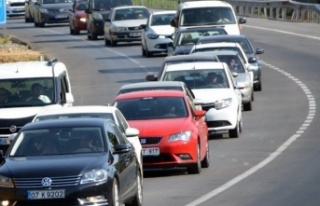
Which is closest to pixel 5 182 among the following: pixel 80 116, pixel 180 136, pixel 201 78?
pixel 80 116

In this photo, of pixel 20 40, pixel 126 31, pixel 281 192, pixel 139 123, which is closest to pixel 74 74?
pixel 126 31

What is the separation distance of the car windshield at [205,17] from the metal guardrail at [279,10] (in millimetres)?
20847

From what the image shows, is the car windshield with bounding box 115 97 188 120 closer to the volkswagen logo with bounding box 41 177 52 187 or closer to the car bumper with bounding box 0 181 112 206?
the car bumper with bounding box 0 181 112 206

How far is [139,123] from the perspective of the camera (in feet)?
72.4

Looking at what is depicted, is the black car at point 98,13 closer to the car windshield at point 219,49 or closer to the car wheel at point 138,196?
the car windshield at point 219,49

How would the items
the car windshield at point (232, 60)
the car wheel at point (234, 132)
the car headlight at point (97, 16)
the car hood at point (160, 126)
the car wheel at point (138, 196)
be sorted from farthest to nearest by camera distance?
the car headlight at point (97, 16)
the car windshield at point (232, 60)
the car wheel at point (234, 132)
the car hood at point (160, 126)
the car wheel at point (138, 196)

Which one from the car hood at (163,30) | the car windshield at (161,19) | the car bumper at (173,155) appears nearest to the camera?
the car bumper at (173,155)

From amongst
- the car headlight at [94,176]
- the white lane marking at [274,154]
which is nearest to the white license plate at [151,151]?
the white lane marking at [274,154]

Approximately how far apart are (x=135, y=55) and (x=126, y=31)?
14.2 ft

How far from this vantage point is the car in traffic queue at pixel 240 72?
32.1 metres

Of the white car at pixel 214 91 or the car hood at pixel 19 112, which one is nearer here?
the car hood at pixel 19 112

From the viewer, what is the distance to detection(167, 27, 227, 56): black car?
3859cm

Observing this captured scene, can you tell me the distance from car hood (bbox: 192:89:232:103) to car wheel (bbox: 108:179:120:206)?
1147 cm

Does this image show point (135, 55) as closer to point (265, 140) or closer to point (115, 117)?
point (265, 140)
